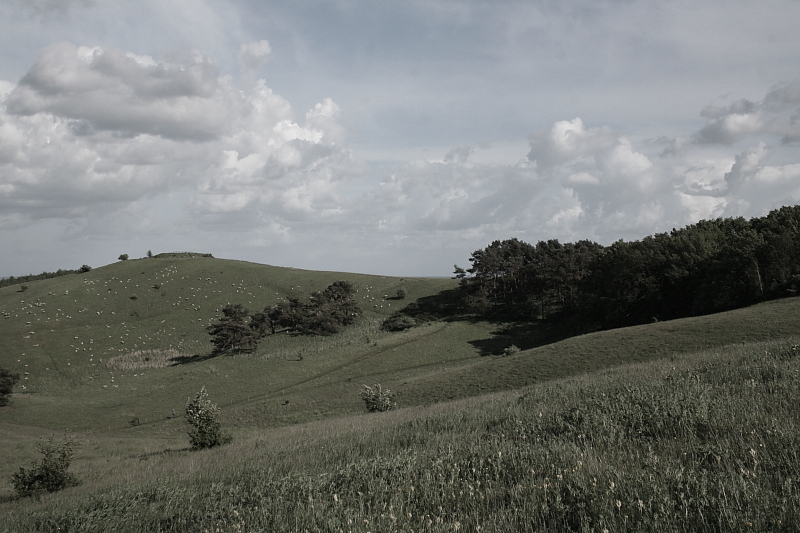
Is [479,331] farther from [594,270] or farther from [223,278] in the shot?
[223,278]

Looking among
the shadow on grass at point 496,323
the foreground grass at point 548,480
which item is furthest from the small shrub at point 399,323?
the foreground grass at point 548,480

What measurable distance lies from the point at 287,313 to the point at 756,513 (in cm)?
7739

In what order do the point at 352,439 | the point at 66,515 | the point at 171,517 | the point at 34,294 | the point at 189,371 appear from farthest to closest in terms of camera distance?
the point at 34,294 → the point at 189,371 → the point at 352,439 → the point at 66,515 → the point at 171,517

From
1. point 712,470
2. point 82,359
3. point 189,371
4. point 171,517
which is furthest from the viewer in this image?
point 82,359

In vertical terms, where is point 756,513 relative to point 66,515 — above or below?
above

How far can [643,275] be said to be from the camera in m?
61.0

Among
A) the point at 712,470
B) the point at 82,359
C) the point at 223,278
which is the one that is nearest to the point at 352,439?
the point at 712,470

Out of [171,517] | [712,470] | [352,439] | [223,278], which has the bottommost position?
[352,439]

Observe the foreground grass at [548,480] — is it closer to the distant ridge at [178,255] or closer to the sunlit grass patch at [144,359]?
the sunlit grass patch at [144,359]

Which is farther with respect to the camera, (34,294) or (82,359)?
(34,294)

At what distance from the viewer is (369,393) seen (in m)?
32.5

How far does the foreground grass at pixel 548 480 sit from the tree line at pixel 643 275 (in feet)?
167

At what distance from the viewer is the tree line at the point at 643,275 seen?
4959 centimetres

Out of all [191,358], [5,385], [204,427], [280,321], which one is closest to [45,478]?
[204,427]
